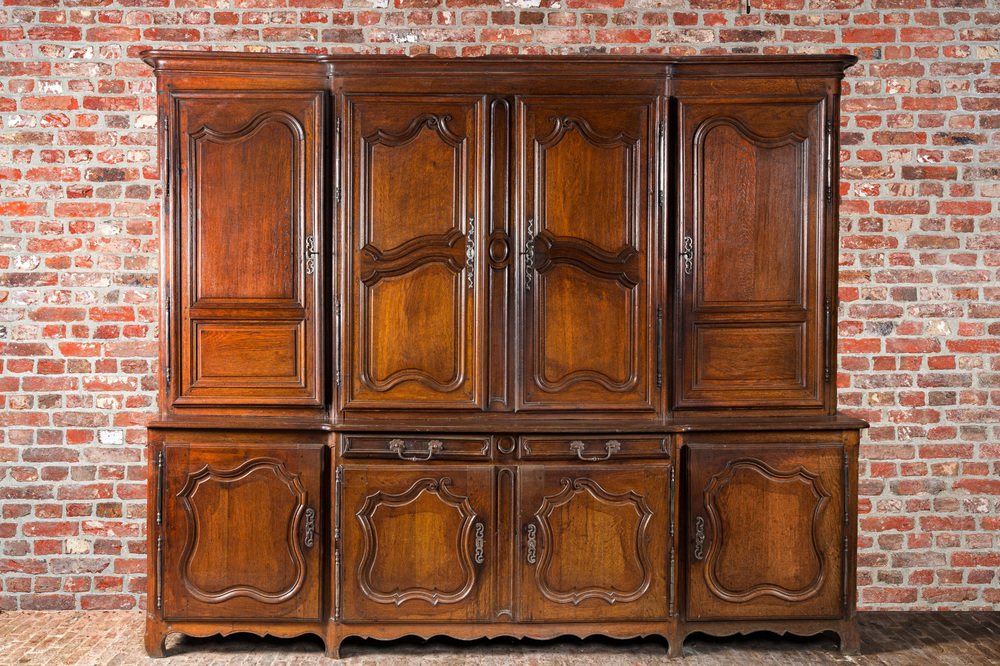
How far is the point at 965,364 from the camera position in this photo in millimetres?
3438

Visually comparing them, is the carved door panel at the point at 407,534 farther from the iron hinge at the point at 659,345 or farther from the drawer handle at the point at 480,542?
Answer: the iron hinge at the point at 659,345

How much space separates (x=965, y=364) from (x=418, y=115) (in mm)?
2700

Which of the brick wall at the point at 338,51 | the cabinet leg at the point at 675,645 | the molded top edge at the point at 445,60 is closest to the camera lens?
the molded top edge at the point at 445,60

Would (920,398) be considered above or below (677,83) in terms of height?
below

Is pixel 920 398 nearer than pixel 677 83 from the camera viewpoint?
No

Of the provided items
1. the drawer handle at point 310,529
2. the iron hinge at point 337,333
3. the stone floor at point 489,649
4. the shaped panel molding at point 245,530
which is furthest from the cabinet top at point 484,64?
the stone floor at point 489,649

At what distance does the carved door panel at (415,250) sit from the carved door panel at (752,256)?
2.75ft

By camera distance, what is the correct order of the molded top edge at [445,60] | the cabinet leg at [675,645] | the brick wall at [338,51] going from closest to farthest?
the molded top edge at [445,60] → the cabinet leg at [675,645] → the brick wall at [338,51]

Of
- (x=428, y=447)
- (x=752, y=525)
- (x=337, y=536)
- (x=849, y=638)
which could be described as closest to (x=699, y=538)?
(x=752, y=525)

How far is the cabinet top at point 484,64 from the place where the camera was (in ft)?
9.46

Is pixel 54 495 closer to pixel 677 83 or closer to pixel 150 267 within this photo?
pixel 150 267

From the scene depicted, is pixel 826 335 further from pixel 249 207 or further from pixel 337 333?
pixel 249 207

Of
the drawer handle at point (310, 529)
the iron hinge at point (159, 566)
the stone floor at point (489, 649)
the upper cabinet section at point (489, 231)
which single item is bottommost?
the stone floor at point (489, 649)

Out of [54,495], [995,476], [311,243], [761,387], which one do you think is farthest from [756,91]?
[54,495]
